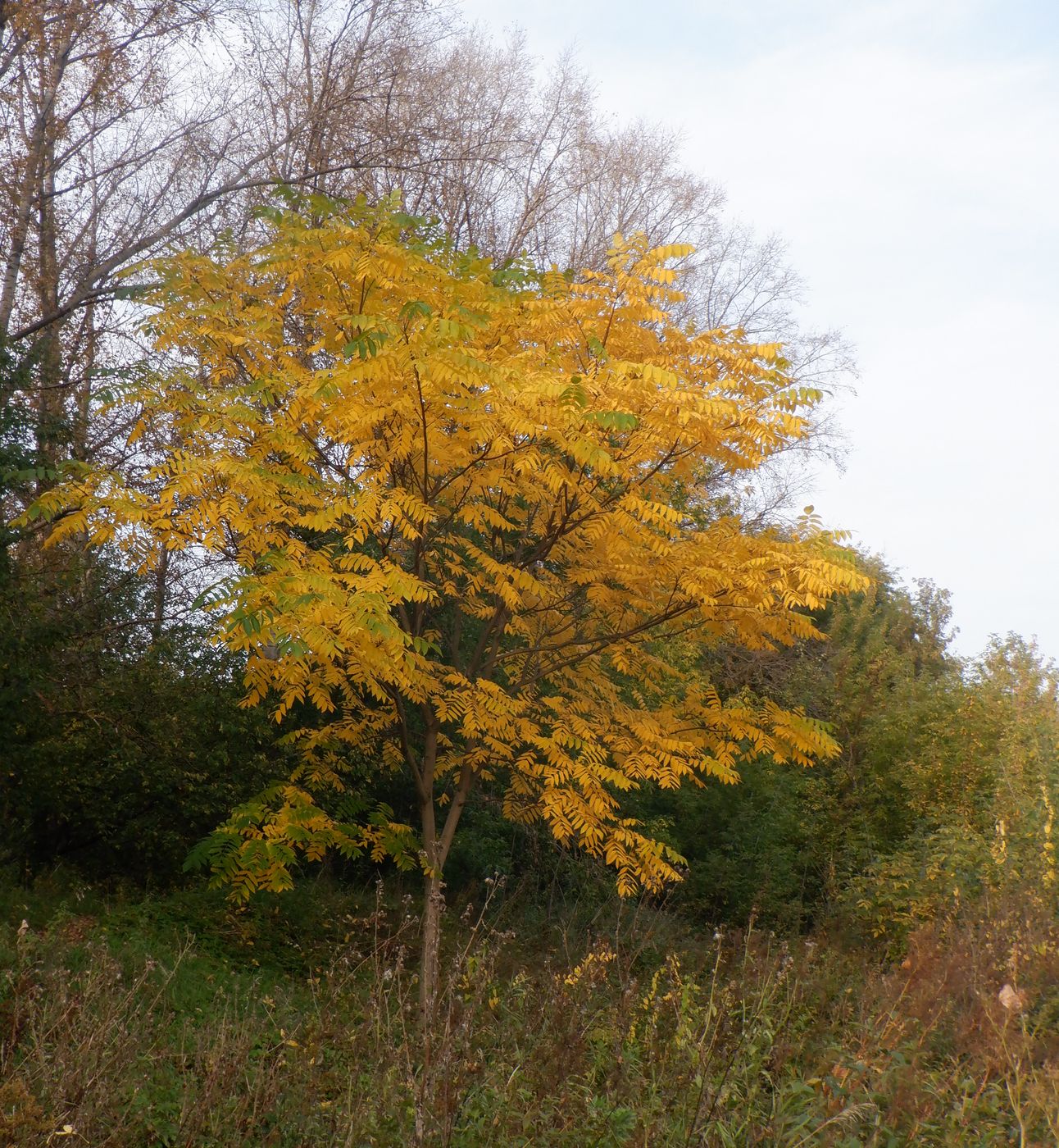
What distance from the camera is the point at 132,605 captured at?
36.9ft

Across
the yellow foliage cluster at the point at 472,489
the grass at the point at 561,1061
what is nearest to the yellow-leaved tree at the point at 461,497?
the yellow foliage cluster at the point at 472,489

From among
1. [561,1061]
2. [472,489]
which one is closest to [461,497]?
[472,489]

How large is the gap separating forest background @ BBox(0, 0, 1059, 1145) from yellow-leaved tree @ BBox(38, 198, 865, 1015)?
0.88 metres

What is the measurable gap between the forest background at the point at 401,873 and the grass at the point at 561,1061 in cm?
4

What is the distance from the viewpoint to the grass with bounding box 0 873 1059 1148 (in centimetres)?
421

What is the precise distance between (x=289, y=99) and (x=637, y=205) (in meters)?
8.49

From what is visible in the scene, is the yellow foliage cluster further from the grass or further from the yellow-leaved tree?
the grass

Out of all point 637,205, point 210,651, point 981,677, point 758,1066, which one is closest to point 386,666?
point 758,1066

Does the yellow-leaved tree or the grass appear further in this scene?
the yellow-leaved tree

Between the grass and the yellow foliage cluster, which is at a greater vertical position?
the yellow foliage cluster

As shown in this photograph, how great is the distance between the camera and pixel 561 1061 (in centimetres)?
443

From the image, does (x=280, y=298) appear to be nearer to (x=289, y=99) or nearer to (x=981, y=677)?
(x=289, y=99)

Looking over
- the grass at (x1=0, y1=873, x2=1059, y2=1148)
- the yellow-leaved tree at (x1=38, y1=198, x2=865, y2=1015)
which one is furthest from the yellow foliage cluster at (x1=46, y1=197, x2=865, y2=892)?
the grass at (x1=0, y1=873, x2=1059, y2=1148)

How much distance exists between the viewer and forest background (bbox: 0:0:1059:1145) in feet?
15.0
